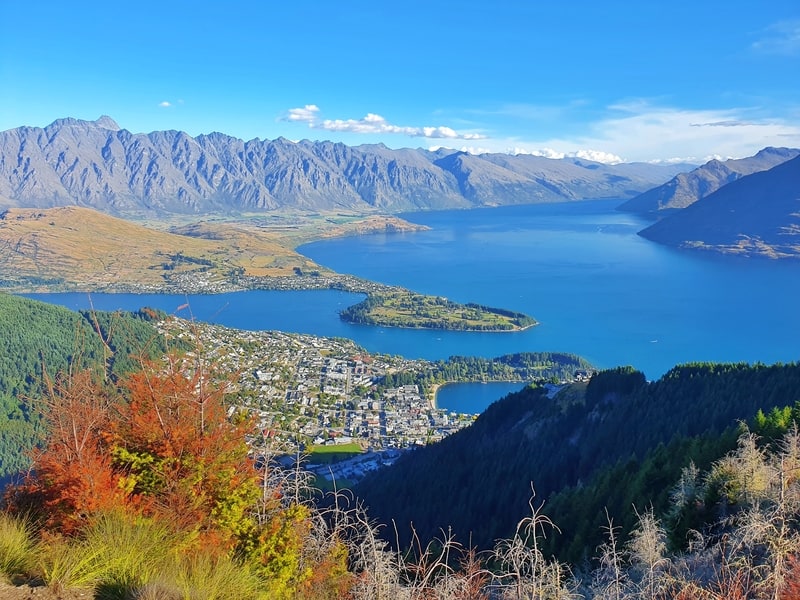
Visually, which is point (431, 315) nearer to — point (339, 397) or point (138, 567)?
point (339, 397)

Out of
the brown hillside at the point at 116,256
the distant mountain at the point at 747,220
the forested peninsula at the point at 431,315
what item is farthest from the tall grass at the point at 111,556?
the distant mountain at the point at 747,220

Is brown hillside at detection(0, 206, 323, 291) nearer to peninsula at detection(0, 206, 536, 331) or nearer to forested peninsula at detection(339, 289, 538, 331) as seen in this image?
peninsula at detection(0, 206, 536, 331)

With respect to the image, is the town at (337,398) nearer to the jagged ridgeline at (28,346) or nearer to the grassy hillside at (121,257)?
the jagged ridgeline at (28,346)

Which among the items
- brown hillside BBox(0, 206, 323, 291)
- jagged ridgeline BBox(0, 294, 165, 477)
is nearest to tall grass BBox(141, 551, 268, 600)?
jagged ridgeline BBox(0, 294, 165, 477)

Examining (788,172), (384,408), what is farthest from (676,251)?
(384,408)

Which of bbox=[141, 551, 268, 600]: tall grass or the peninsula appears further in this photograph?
the peninsula

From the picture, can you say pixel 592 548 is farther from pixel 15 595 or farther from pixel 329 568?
pixel 15 595

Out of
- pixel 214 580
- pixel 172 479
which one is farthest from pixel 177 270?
pixel 214 580
